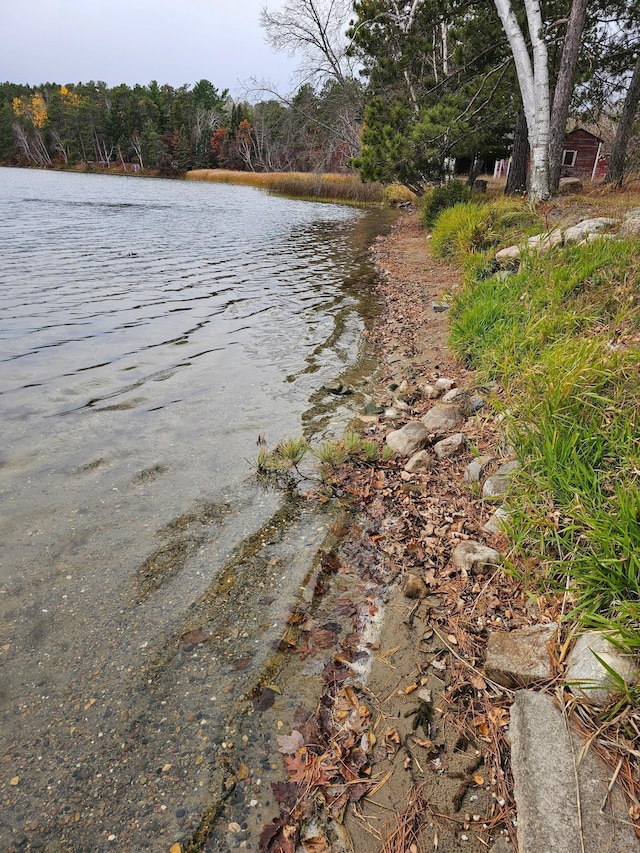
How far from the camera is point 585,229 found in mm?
6594

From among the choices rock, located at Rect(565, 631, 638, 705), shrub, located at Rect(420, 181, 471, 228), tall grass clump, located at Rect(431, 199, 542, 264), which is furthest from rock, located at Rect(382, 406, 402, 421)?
shrub, located at Rect(420, 181, 471, 228)

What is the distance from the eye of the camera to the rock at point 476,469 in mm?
3691

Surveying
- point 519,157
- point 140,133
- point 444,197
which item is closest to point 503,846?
point 444,197

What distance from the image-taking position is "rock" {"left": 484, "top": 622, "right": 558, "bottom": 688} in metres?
2.15

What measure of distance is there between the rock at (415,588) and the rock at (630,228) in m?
5.28

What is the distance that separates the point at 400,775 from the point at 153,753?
3.44 feet

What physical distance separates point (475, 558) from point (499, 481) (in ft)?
2.35

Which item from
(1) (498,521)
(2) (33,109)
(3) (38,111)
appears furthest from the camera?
(2) (33,109)

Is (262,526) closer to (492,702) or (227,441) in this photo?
(227,441)

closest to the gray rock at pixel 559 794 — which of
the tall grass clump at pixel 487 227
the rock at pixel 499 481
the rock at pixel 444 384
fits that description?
the rock at pixel 499 481

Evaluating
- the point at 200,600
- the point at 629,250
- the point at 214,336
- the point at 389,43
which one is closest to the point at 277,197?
the point at 389,43

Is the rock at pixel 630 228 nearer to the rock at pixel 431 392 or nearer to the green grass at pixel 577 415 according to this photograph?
the green grass at pixel 577 415

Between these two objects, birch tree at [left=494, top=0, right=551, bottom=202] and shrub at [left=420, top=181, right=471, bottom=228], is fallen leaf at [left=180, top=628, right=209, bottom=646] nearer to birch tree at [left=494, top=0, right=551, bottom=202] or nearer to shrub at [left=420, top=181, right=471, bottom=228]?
birch tree at [left=494, top=0, right=551, bottom=202]

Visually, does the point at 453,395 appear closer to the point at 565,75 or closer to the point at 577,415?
the point at 577,415
